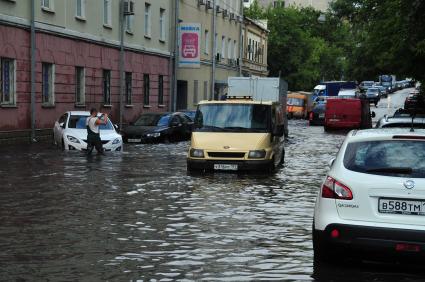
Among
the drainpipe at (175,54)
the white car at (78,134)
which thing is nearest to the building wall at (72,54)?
the drainpipe at (175,54)

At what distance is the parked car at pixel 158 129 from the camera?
27.9 m

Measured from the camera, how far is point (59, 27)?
28.2 metres

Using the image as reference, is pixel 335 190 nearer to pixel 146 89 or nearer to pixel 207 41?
pixel 146 89

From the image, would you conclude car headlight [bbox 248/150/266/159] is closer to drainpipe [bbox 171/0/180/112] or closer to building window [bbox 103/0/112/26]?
building window [bbox 103/0/112/26]

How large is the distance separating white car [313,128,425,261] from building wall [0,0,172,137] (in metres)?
19.6

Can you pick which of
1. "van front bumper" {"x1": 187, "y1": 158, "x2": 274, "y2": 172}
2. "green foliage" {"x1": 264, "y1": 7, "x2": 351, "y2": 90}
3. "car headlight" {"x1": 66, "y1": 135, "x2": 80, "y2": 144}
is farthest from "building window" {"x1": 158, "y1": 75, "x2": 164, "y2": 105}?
"green foliage" {"x1": 264, "y1": 7, "x2": 351, "y2": 90}

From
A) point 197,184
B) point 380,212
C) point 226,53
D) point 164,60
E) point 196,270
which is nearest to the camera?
point 380,212

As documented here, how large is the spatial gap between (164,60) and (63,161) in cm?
2299

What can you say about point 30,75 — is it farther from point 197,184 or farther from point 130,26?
point 197,184

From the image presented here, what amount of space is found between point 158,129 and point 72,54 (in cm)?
518

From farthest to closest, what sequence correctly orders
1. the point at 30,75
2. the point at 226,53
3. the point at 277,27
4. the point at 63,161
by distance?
1. the point at 277,27
2. the point at 226,53
3. the point at 30,75
4. the point at 63,161

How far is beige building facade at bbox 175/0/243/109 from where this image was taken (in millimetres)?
46312

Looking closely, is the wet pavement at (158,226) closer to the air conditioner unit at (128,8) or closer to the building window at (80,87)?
the building window at (80,87)

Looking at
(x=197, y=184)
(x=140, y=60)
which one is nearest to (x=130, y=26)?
(x=140, y=60)
